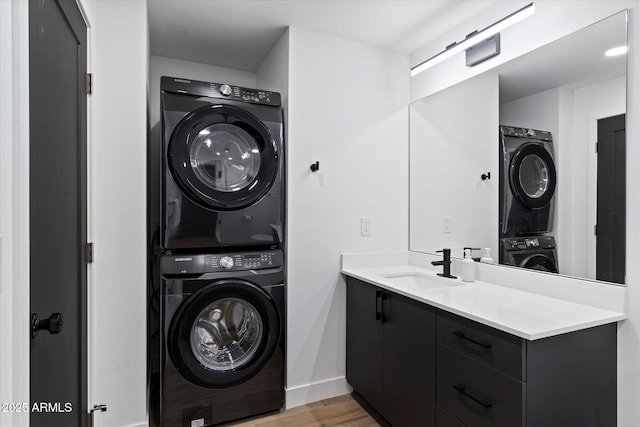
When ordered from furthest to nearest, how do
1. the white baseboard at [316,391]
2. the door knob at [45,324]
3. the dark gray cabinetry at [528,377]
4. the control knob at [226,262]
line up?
the white baseboard at [316,391]
the control knob at [226,262]
the dark gray cabinetry at [528,377]
the door knob at [45,324]

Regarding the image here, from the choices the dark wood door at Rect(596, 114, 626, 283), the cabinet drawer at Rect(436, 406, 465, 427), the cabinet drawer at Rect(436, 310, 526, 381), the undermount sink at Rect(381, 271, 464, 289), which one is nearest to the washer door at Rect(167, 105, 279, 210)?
the undermount sink at Rect(381, 271, 464, 289)

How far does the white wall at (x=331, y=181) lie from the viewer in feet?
7.88

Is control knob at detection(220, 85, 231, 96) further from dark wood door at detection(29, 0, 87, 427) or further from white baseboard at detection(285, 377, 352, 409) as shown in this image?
white baseboard at detection(285, 377, 352, 409)

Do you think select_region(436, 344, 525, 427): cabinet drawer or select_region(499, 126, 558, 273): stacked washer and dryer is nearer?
select_region(436, 344, 525, 427): cabinet drawer

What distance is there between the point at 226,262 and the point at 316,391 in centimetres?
113

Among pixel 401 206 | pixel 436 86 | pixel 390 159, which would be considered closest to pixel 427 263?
pixel 401 206

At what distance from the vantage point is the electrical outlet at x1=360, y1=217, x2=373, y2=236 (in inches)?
103

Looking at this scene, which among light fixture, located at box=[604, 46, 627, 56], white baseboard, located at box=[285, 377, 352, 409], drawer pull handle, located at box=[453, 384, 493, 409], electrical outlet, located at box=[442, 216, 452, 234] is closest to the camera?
drawer pull handle, located at box=[453, 384, 493, 409]

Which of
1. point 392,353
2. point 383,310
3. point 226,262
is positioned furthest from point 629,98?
point 226,262

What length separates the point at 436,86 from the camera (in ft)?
8.39

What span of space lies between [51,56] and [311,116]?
4.87 feet

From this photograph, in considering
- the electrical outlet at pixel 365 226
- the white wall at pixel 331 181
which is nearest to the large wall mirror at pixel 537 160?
the white wall at pixel 331 181

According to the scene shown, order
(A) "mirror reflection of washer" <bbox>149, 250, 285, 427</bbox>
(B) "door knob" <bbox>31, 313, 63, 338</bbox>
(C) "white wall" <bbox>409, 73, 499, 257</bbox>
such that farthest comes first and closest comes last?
(C) "white wall" <bbox>409, 73, 499, 257</bbox> < (A) "mirror reflection of washer" <bbox>149, 250, 285, 427</bbox> < (B) "door knob" <bbox>31, 313, 63, 338</bbox>

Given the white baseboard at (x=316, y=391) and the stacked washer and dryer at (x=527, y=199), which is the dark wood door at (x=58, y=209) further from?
the stacked washer and dryer at (x=527, y=199)
